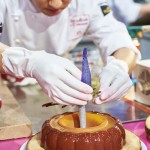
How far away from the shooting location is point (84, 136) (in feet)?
3.64

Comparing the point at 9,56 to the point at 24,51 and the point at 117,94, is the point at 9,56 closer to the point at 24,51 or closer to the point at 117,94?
the point at 24,51

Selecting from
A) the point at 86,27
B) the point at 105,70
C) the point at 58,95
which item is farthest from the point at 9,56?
the point at 86,27

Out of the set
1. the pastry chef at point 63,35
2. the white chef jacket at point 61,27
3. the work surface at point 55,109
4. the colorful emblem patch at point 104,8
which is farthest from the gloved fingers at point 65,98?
the colorful emblem patch at point 104,8

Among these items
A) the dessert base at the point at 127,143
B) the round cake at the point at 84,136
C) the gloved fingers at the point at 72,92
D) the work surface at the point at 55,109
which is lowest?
the work surface at the point at 55,109

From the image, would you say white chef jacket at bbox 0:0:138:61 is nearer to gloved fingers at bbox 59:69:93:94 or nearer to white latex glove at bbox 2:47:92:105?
white latex glove at bbox 2:47:92:105

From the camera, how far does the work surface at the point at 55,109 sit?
5.17ft

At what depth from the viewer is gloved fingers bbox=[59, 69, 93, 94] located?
3.76ft

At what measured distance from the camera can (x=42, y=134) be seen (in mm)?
1188

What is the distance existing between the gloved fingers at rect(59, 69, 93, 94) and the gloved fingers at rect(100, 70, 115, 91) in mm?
164

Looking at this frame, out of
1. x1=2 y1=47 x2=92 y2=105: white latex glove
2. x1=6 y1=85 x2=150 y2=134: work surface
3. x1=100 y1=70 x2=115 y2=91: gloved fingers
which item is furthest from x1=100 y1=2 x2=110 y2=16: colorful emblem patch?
x1=2 y1=47 x2=92 y2=105: white latex glove

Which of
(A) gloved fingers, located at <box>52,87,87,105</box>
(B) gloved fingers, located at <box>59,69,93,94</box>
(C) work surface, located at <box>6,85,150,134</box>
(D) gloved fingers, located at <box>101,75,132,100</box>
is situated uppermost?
(B) gloved fingers, located at <box>59,69,93,94</box>

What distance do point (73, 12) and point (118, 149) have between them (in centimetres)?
99

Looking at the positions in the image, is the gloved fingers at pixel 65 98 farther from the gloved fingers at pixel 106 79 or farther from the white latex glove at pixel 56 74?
the gloved fingers at pixel 106 79

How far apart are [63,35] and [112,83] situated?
0.73 meters
